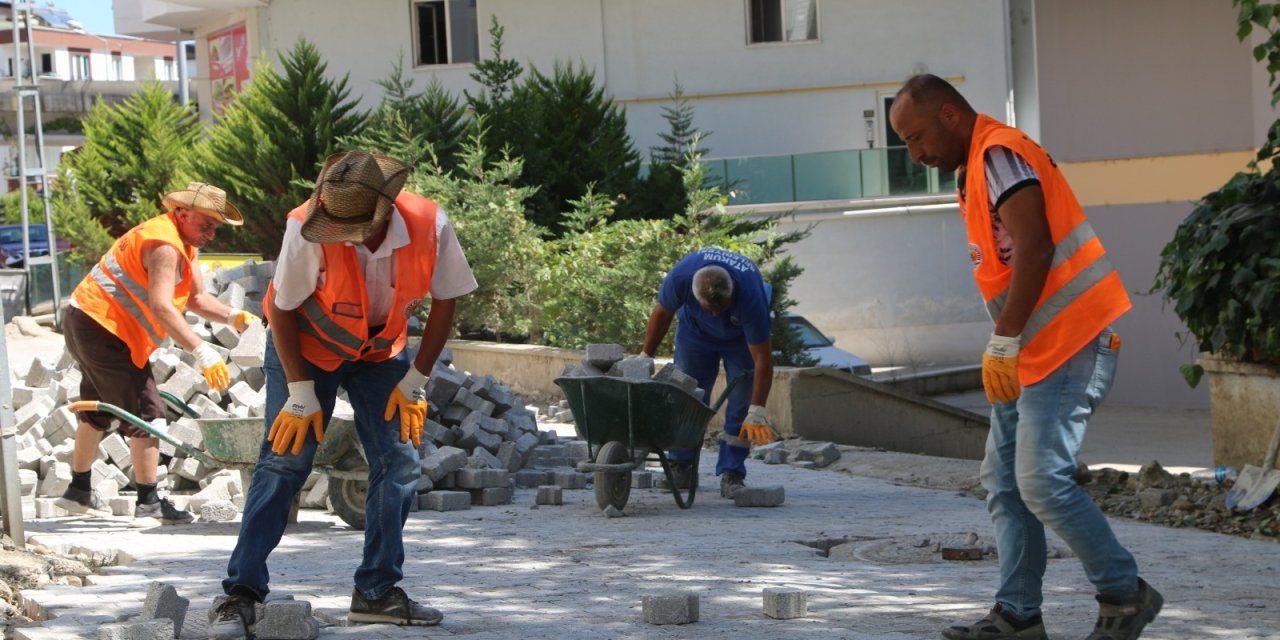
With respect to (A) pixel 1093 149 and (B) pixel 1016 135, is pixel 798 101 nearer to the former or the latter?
(A) pixel 1093 149

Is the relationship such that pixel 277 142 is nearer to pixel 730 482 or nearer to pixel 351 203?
pixel 730 482

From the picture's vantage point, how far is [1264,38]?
655 inches

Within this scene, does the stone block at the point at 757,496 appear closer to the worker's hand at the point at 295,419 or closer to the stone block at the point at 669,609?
the stone block at the point at 669,609

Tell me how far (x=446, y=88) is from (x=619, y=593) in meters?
21.0

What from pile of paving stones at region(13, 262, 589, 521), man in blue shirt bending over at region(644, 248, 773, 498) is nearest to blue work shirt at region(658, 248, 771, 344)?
man in blue shirt bending over at region(644, 248, 773, 498)

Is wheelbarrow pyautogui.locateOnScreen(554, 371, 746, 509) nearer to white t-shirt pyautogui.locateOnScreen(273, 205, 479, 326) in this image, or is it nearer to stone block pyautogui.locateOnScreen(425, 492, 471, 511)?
stone block pyautogui.locateOnScreen(425, 492, 471, 511)

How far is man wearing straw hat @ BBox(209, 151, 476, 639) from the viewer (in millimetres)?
4871

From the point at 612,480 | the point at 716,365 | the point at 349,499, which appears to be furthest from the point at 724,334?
the point at 349,499

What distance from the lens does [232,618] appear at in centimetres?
488

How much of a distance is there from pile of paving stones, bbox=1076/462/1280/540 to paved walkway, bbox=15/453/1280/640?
274 millimetres

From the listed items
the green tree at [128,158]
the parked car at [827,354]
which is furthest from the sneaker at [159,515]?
the green tree at [128,158]

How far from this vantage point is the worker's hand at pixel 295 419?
197 inches

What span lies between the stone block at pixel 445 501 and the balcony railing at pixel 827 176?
44.0 feet

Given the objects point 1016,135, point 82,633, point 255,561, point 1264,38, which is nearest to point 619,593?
point 255,561
